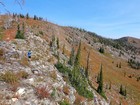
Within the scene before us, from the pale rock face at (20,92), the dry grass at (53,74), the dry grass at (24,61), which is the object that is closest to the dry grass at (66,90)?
the dry grass at (53,74)

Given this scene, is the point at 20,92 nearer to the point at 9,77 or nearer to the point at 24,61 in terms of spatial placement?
the point at 9,77

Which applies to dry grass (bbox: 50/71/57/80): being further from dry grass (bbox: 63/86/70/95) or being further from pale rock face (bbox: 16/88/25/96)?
pale rock face (bbox: 16/88/25/96)

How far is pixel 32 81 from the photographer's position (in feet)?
174

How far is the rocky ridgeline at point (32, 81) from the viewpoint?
4610cm

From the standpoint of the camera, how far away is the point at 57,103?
51562 millimetres

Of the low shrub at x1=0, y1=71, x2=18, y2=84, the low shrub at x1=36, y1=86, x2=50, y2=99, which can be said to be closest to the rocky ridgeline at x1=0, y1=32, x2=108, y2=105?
the low shrub at x1=36, y1=86, x2=50, y2=99

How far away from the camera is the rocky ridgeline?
151 ft

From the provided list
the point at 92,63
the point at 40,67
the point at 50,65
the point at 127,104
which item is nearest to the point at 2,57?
the point at 40,67

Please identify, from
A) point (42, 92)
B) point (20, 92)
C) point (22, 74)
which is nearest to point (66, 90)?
point (42, 92)

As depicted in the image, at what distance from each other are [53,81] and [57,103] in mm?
8069

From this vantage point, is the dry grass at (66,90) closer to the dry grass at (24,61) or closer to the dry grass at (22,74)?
the dry grass at (22,74)

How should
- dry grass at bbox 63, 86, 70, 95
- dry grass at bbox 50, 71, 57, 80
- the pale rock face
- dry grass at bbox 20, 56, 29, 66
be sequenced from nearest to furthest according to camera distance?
the pale rock face → dry grass at bbox 63, 86, 70, 95 → dry grass at bbox 20, 56, 29, 66 → dry grass at bbox 50, 71, 57, 80

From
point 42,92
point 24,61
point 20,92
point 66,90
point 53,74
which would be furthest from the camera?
point 53,74

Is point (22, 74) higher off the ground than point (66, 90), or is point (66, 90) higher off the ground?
point (22, 74)
